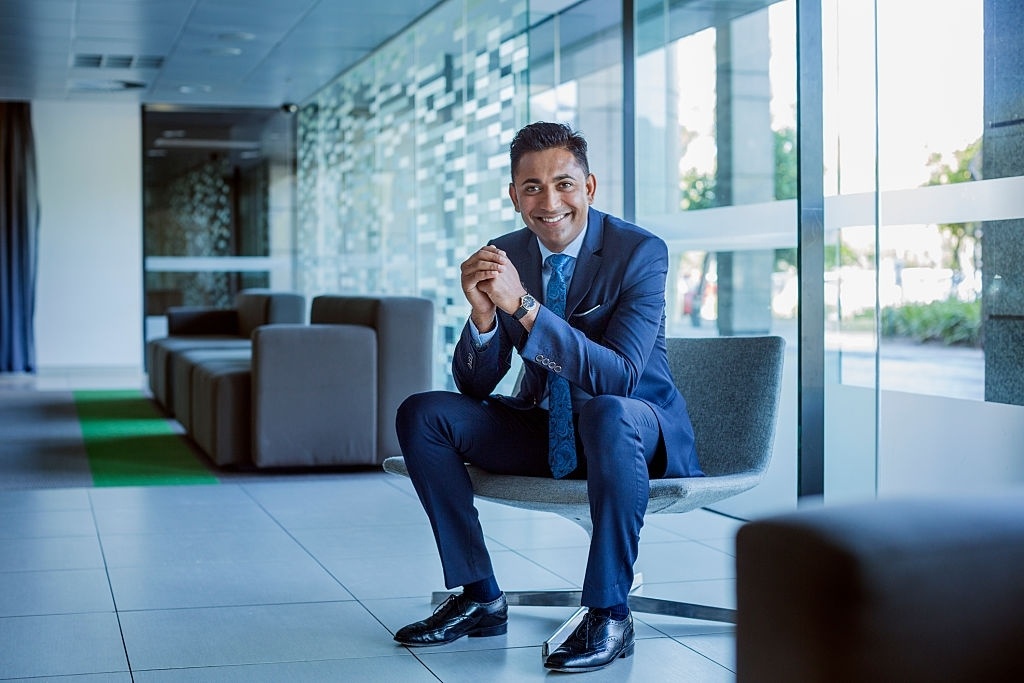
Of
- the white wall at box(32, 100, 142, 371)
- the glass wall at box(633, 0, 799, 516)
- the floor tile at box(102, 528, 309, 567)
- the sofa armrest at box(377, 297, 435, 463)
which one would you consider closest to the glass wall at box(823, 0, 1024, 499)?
the glass wall at box(633, 0, 799, 516)

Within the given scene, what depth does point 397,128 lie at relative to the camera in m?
7.64

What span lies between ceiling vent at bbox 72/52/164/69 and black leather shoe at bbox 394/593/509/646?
693 cm

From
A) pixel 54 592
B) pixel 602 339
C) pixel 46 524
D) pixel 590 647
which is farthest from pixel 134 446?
pixel 590 647

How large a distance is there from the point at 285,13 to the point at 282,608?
496cm

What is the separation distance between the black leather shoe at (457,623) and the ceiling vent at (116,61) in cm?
693

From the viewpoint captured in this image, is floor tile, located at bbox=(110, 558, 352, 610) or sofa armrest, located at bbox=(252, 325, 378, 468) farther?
sofa armrest, located at bbox=(252, 325, 378, 468)

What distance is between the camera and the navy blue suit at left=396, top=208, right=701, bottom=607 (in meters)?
2.48

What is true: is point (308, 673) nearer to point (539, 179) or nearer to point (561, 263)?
point (561, 263)

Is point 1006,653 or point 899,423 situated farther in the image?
point 899,423

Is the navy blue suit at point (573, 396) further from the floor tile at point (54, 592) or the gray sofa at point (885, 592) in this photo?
the gray sofa at point (885, 592)

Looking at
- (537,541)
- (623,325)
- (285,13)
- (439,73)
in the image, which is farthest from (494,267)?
(285,13)

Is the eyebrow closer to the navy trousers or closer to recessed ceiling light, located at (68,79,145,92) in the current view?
the navy trousers

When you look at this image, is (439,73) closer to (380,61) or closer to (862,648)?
(380,61)

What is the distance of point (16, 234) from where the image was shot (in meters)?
11.1
